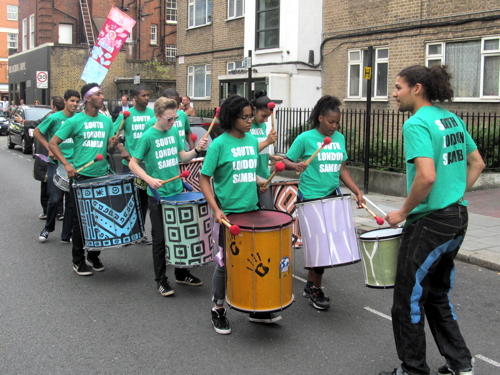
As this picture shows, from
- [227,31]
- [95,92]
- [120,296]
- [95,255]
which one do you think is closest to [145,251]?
[95,255]

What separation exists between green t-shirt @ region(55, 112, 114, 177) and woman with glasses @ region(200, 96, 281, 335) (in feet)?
7.47

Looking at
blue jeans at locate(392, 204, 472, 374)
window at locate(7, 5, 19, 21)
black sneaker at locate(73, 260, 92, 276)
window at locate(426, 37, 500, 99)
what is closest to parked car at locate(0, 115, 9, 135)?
window at locate(426, 37, 500, 99)

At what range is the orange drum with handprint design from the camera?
12.8ft

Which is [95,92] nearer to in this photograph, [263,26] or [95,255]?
[95,255]

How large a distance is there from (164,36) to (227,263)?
34.5m

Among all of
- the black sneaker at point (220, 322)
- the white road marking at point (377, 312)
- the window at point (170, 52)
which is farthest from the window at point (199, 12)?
the black sneaker at point (220, 322)

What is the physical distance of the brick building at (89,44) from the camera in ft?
111

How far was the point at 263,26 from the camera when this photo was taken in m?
19.2

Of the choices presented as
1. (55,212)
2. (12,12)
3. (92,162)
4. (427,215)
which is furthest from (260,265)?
(12,12)

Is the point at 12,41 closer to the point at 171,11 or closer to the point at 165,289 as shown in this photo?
the point at 171,11

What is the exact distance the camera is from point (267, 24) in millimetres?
19062

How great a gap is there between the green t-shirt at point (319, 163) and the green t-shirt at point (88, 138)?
242 cm

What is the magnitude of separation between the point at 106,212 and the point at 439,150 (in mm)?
3476

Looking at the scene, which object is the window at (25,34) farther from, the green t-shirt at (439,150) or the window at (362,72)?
the green t-shirt at (439,150)
